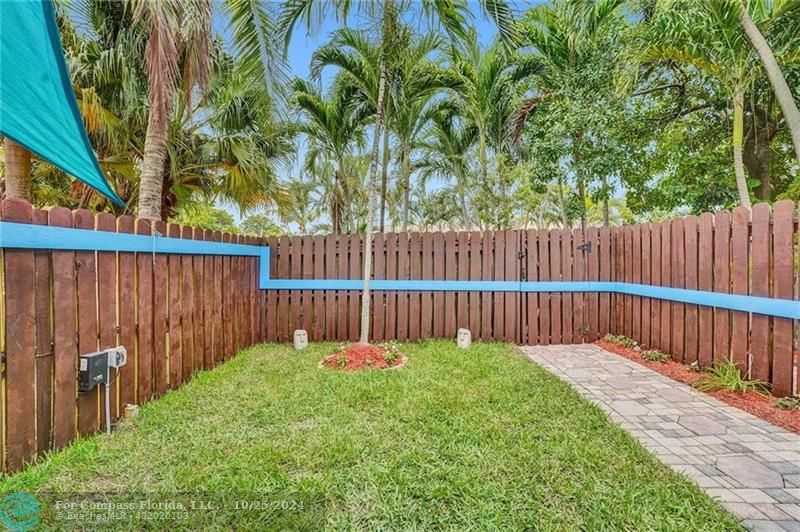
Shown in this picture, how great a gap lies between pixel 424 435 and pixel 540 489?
2.67 feet

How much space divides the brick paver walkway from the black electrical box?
11.9 feet

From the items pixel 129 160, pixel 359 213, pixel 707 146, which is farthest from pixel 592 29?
pixel 359 213

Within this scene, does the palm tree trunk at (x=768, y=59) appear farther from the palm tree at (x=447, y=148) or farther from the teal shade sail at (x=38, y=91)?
the teal shade sail at (x=38, y=91)

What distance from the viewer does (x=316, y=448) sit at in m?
2.35

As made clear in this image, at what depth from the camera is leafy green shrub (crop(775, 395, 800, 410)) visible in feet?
9.55

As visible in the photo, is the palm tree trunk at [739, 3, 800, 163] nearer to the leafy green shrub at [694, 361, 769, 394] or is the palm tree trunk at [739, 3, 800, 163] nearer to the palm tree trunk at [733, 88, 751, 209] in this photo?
the palm tree trunk at [733, 88, 751, 209]

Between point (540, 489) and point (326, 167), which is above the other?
point (326, 167)

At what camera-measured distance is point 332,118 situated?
7.07 m

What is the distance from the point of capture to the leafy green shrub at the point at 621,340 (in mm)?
4914

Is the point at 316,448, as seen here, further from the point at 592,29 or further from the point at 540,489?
the point at 592,29

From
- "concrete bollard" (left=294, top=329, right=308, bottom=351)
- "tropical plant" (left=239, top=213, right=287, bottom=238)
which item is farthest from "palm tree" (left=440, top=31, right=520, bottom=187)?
"tropical plant" (left=239, top=213, right=287, bottom=238)

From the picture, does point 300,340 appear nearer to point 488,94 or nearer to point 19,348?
point 19,348

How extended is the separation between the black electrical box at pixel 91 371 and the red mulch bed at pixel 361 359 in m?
2.11

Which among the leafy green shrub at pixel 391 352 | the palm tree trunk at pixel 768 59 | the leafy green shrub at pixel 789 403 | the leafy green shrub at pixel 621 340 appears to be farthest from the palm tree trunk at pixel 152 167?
the palm tree trunk at pixel 768 59
